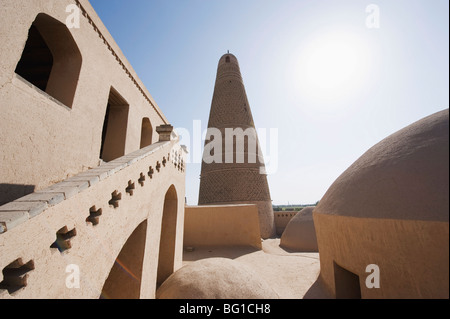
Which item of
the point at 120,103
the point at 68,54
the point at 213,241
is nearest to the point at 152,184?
the point at 68,54

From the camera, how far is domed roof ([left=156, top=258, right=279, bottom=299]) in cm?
354

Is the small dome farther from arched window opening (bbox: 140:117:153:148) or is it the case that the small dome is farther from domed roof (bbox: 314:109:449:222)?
arched window opening (bbox: 140:117:153:148)

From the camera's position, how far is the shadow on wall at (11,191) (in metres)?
2.79

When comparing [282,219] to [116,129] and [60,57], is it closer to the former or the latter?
[116,129]

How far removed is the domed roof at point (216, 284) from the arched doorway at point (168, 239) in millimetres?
815

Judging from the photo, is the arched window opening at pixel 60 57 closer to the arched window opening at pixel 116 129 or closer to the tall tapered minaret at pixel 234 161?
the arched window opening at pixel 116 129

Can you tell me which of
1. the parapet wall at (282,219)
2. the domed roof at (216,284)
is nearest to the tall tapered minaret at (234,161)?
the parapet wall at (282,219)

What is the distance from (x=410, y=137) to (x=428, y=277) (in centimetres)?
193

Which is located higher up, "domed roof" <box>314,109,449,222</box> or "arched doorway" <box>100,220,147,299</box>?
"domed roof" <box>314,109,449,222</box>

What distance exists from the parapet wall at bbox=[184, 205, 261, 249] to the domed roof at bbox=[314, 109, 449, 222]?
5.89 m

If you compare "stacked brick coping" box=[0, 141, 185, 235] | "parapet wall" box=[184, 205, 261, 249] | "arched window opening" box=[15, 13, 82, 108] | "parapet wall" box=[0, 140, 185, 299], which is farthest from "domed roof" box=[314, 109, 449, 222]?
"parapet wall" box=[184, 205, 261, 249]

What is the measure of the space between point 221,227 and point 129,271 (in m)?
5.61
